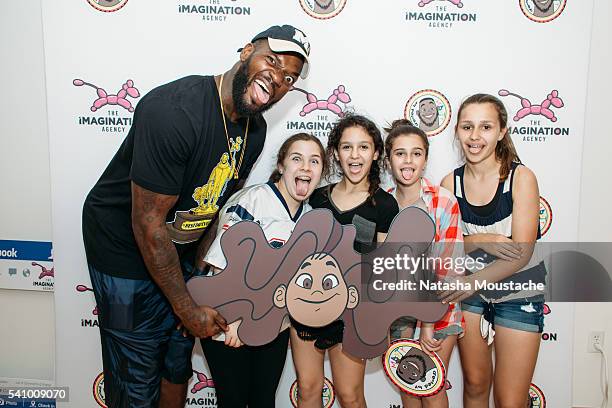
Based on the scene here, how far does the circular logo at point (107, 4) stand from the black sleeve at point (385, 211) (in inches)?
48.2

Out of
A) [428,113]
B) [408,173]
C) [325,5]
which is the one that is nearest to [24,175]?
[325,5]

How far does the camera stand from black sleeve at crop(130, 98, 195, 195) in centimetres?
137

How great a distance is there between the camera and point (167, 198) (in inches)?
55.6

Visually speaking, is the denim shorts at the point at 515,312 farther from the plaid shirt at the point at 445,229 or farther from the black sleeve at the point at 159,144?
the black sleeve at the point at 159,144

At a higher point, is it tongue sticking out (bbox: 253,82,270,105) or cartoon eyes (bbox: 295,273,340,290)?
tongue sticking out (bbox: 253,82,270,105)

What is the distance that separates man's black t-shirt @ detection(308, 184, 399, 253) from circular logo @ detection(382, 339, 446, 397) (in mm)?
375

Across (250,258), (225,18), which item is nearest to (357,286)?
(250,258)

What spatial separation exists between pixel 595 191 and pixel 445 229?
751 millimetres

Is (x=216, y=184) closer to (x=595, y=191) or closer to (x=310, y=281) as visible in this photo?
(x=310, y=281)

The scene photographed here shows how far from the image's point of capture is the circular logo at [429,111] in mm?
1894

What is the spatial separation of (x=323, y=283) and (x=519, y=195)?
0.77m

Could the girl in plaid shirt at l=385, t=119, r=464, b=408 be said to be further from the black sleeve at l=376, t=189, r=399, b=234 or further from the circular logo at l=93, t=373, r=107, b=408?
the circular logo at l=93, t=373, r=107, b=408

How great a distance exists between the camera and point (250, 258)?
1573 mm

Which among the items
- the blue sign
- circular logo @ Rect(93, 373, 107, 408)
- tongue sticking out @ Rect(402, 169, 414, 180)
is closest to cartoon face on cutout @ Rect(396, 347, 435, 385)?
tongue sticking out @ Rect(402, 169, 414, 180)
